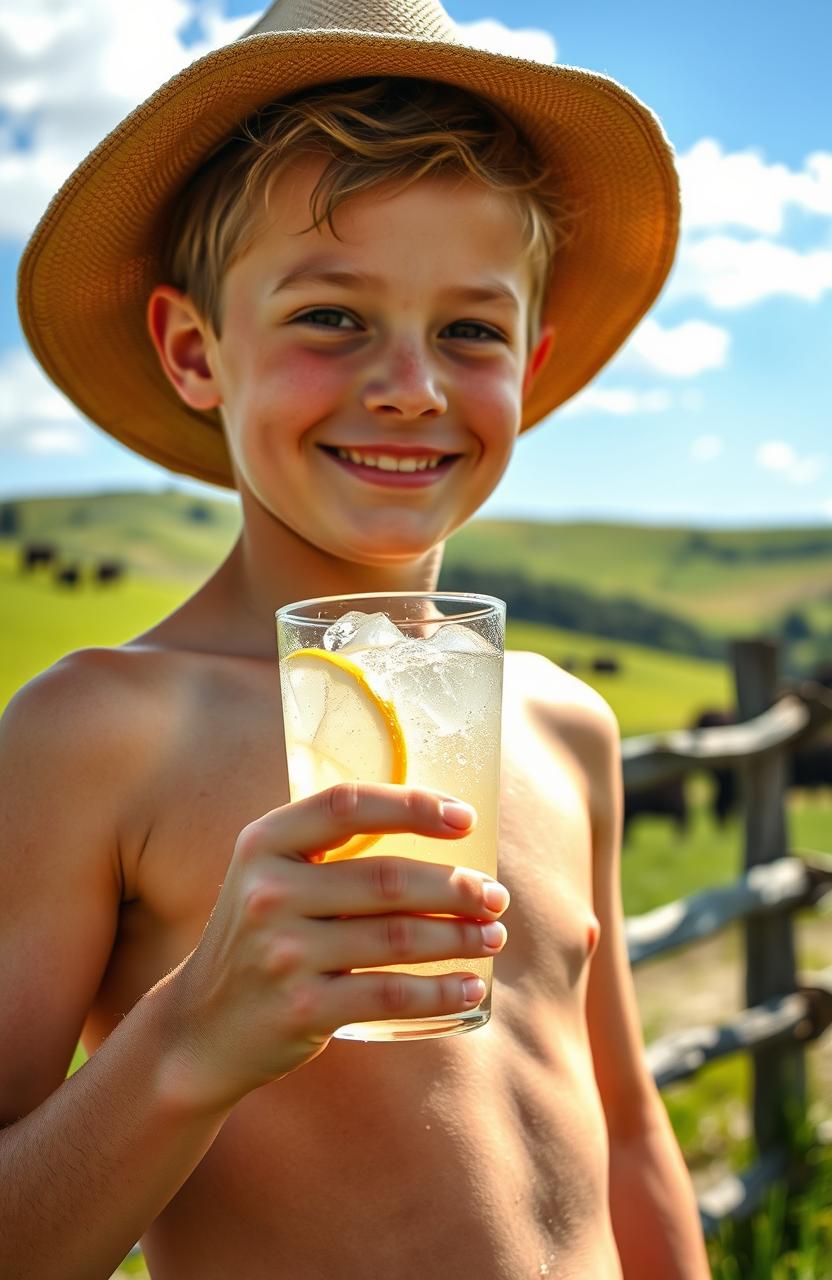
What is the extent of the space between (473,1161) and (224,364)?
1.19m

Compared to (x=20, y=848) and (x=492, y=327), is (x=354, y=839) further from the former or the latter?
(x=492, y=327)

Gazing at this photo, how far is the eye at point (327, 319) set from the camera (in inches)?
70.1

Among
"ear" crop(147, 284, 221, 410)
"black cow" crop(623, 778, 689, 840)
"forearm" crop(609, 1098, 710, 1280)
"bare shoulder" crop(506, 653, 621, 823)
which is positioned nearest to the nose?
"ear" crop(147, 284, 221, 410)

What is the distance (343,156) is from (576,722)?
980mm

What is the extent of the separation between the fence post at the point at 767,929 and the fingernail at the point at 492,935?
4.27m

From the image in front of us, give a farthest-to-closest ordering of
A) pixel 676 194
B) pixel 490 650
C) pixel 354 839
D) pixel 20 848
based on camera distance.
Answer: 1. pixel 676 194
2. pixel 20 848
3. pixel 490 650
4. pixel 354 839

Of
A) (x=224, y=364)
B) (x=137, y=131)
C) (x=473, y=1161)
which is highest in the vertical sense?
(x=137, y=131)

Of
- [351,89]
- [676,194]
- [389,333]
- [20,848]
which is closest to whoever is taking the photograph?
[20,848]

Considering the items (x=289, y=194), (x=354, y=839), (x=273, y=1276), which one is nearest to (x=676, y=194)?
(x=289, y=194)

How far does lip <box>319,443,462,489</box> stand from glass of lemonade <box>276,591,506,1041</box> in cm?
41

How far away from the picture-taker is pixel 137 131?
1860 mm

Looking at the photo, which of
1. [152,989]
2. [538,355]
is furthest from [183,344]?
[152,989]

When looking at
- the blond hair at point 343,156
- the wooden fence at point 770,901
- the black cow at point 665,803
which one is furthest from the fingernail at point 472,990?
the black cow at point 665,803

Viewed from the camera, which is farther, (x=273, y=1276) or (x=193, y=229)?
(x=193, y=229)
